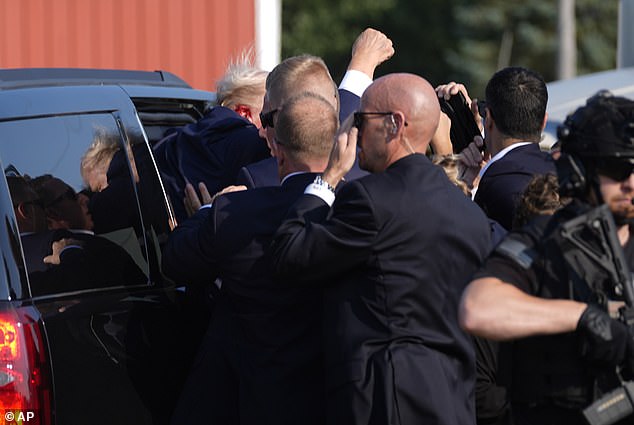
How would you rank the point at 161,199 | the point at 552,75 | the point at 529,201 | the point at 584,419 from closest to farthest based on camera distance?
the point at 584,419 → the point at 529,201 → the point at 161,199 → the point at 552,75

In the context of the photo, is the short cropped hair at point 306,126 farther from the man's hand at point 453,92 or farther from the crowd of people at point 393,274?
the man's hand at point 453,92

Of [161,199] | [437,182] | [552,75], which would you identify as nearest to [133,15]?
[161,199]

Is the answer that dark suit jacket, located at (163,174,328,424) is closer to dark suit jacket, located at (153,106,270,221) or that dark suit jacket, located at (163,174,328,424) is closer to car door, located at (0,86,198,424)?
car door, located at (0,86,198,424)

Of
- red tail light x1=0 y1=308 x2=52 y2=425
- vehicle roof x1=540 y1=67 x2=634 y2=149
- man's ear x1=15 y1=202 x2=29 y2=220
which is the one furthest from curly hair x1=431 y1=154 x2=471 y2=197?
vehicle roof x1=540 y1=67 x2=634 y2=149

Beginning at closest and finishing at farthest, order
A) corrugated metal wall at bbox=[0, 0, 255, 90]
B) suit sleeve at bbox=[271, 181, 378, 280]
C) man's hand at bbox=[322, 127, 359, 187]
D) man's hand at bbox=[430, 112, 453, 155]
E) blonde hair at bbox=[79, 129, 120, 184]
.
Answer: suit sleeve at bbox=[271, 181, 378, 280] → man's hand at bbox=[322, 127, 359, 187] → blonde hair at bbox=[79, 129, 120, 184] → man's hand at bbox=[430, 112, 453, 155] → corrugated metal wall at bbox=[0, 0, 255, 90]

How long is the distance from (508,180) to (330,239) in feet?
3.81

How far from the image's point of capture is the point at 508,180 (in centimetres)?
446

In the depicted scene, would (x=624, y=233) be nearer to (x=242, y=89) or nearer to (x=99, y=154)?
(x=99, y=154)

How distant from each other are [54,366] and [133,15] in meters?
8.23

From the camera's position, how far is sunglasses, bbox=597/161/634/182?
123 inches

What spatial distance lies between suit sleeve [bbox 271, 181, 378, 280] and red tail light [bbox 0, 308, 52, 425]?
2.49ft

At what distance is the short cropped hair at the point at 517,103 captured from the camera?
4.57 m

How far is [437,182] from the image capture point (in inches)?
146

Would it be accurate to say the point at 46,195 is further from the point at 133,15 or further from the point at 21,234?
the point at 133,15
